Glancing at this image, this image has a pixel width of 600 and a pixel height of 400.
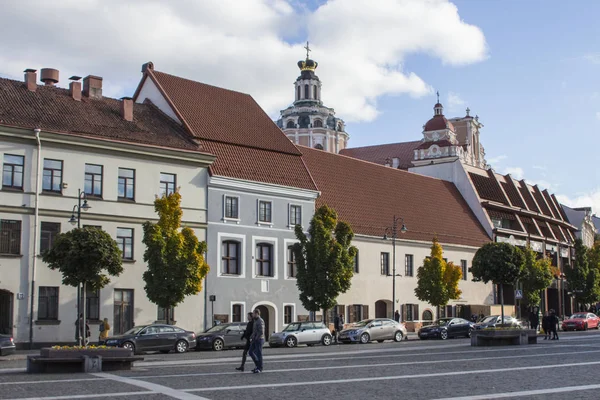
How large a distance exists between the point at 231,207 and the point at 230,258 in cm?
281

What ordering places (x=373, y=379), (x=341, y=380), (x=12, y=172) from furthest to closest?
(x=12, y=172), (x=373, y=379), (x=341, y=380)

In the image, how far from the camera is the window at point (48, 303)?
121 feet

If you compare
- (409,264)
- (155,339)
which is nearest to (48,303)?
(155,339)

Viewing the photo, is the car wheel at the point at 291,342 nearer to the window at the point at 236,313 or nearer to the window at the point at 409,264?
the window at the point at 236,313

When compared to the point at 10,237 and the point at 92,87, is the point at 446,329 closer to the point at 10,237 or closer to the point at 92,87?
the point at 92,87

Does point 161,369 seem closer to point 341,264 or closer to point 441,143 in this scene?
point 341,264

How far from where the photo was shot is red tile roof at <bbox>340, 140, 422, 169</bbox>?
113 meters

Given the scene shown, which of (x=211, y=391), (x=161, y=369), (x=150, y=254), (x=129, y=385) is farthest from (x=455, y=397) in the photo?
(x=150, y=254)

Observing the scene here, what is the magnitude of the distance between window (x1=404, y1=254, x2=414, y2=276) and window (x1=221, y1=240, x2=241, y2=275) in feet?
59.6

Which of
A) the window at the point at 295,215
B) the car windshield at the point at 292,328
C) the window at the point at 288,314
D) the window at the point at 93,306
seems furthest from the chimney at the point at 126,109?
the window at the point at 288,314

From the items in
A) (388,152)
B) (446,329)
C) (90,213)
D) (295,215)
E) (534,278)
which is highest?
(388,152)

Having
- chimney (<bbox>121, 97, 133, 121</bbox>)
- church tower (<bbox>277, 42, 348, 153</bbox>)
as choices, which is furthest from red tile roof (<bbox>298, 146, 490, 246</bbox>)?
church tower (<bbox>277, 42, 348, 153</bbox>)

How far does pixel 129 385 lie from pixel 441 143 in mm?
82578

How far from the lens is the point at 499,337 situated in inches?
1367
